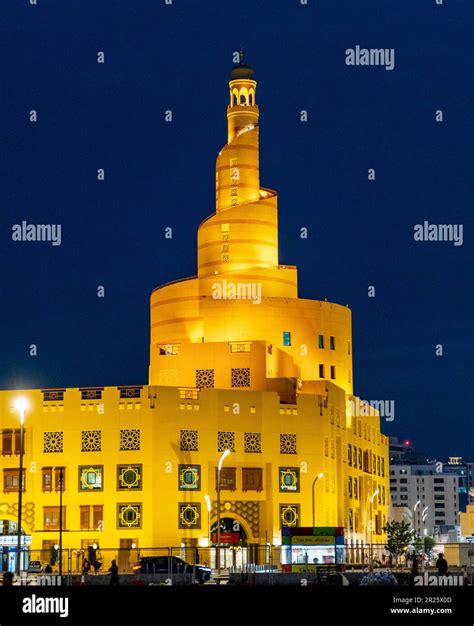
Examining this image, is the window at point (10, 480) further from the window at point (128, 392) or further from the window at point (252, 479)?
the window at point (252, 479)

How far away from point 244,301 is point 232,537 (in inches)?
976

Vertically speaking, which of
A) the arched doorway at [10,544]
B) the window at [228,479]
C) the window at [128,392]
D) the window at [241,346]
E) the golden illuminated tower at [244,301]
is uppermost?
the golden illuminated tower at [244,301]

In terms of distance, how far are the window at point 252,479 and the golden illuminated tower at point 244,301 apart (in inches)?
406

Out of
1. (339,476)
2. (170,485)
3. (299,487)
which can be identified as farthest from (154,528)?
(339,476)

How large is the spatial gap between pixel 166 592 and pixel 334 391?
71600 millimetres

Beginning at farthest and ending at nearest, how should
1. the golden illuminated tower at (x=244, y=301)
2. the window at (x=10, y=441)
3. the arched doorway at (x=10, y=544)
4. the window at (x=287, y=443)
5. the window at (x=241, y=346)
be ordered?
the golden illuminated tower at (x=244, y=301) → the window at (x=241, y=346) → the window at (x=287, y=443) → the window at (x=10, y=441) → the arched doorway at (x=10, y=544)

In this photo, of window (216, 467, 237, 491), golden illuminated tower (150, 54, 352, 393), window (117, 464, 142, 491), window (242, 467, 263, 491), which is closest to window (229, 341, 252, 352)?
golden illuminated tower (150, 54, 352, 393)

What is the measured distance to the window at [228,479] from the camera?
9669cm

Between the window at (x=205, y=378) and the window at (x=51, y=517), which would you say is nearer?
the window at (x=51, y=517)

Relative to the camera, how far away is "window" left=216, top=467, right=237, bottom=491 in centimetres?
9669

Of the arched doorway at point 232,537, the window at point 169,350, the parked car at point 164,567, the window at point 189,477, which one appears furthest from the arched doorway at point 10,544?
the window at point 169,350

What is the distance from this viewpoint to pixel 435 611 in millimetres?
35438

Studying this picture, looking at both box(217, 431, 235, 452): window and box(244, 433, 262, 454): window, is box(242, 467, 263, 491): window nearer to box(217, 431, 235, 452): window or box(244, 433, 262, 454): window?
box(244, 433, 262, 454): window

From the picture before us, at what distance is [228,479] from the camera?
97.1m
